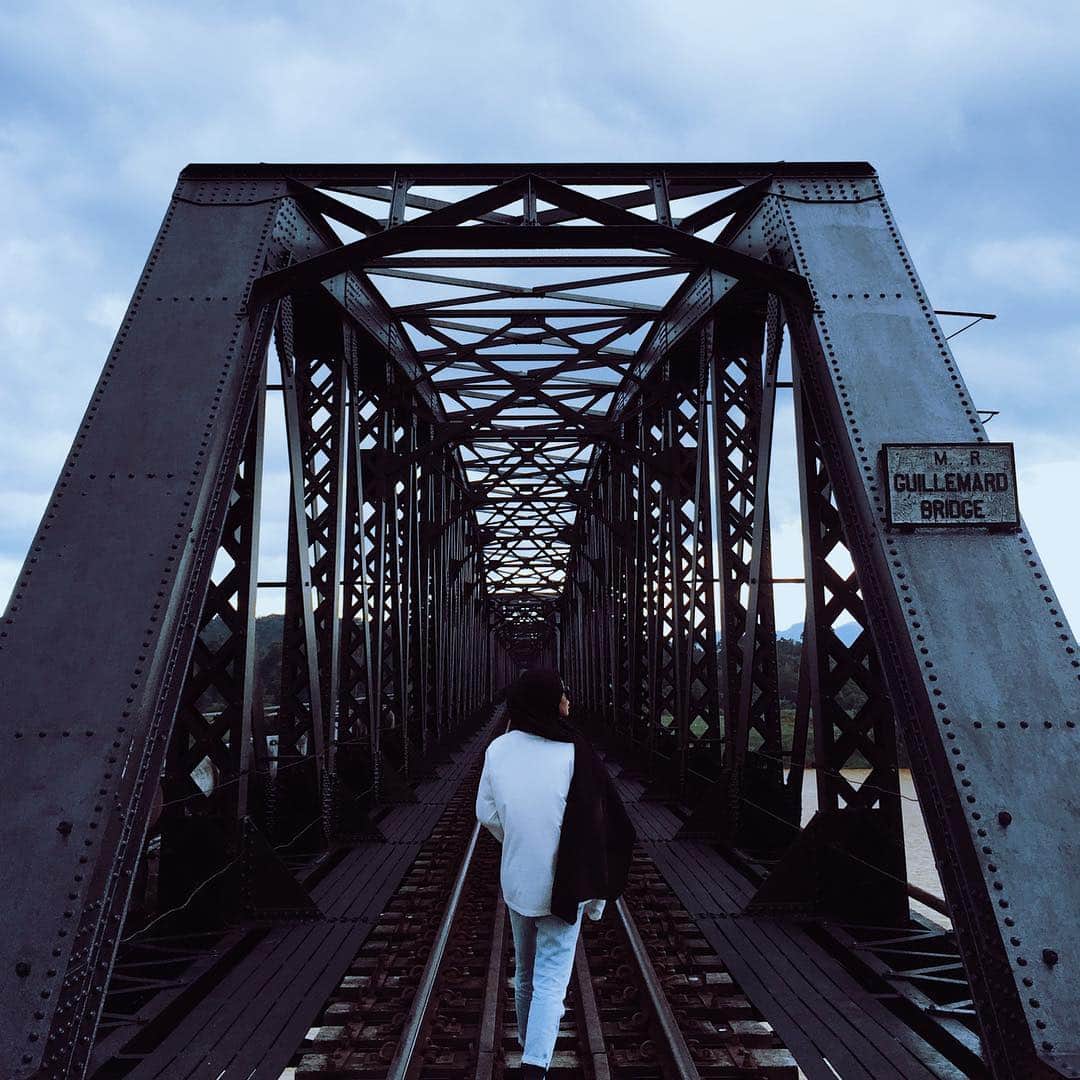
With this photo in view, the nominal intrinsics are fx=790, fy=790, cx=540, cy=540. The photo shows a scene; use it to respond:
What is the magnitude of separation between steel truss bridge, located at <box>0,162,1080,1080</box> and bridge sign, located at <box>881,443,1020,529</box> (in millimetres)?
119

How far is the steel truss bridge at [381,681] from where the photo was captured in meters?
3.70

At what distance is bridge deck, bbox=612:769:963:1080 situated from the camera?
12.6 ft

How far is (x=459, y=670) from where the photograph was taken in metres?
26.0

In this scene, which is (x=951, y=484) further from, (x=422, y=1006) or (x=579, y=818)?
(x=422, y=1006)

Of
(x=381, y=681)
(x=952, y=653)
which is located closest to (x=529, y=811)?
(x=952, y=653)

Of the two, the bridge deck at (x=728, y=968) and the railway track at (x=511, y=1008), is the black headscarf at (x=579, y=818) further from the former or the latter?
the bridge deck at (x=728, y=968)

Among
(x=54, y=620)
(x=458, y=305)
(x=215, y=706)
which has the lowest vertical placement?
(x=215, y=706)

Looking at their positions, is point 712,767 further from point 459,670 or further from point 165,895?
point 459,670

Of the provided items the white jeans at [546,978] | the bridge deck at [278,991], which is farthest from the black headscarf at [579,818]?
the bridge deck at [278,991]

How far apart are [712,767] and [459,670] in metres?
16.7

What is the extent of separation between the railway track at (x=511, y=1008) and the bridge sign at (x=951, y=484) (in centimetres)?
301

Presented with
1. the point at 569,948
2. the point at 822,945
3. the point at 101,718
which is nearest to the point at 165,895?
the point at 101,718

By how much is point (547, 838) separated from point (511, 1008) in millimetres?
2218

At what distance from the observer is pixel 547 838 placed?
10.1 ft
